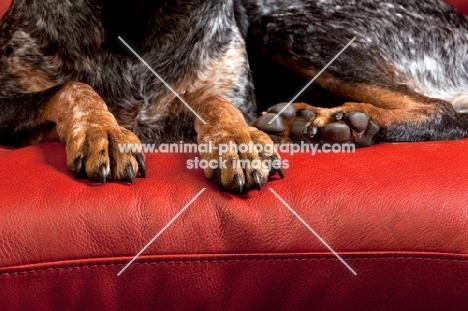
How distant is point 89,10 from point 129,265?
99cm

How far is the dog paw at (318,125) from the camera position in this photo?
1.56 m

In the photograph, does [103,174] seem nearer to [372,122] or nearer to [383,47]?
[372,122]

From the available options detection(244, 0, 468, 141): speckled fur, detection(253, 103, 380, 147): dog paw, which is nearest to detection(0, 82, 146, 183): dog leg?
detection(253, 103, 380, 147): dog paw

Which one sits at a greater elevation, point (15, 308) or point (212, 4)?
point (212, 4)

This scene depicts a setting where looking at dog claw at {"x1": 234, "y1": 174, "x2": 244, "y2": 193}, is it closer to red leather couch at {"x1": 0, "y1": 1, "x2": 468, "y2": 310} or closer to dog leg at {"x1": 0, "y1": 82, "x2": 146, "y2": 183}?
red leather couch at {"x1": 0, "y1": 1, "x2": 468, "y2": 310}

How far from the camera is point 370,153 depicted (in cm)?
143

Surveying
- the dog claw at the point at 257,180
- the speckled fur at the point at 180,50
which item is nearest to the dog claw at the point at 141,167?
the dog claw at the point at 257,180

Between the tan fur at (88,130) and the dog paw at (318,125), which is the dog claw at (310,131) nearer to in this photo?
the dog paw at (318,125)

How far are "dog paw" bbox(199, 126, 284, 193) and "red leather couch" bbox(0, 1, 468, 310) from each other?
57mm

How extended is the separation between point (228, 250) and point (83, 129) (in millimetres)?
513

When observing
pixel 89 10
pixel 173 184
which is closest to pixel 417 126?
pixel 173 184

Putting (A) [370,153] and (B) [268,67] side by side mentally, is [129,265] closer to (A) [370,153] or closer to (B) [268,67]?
(A) [370,153]

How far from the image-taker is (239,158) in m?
1.33

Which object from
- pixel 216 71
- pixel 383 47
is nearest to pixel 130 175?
pixel 216 71
